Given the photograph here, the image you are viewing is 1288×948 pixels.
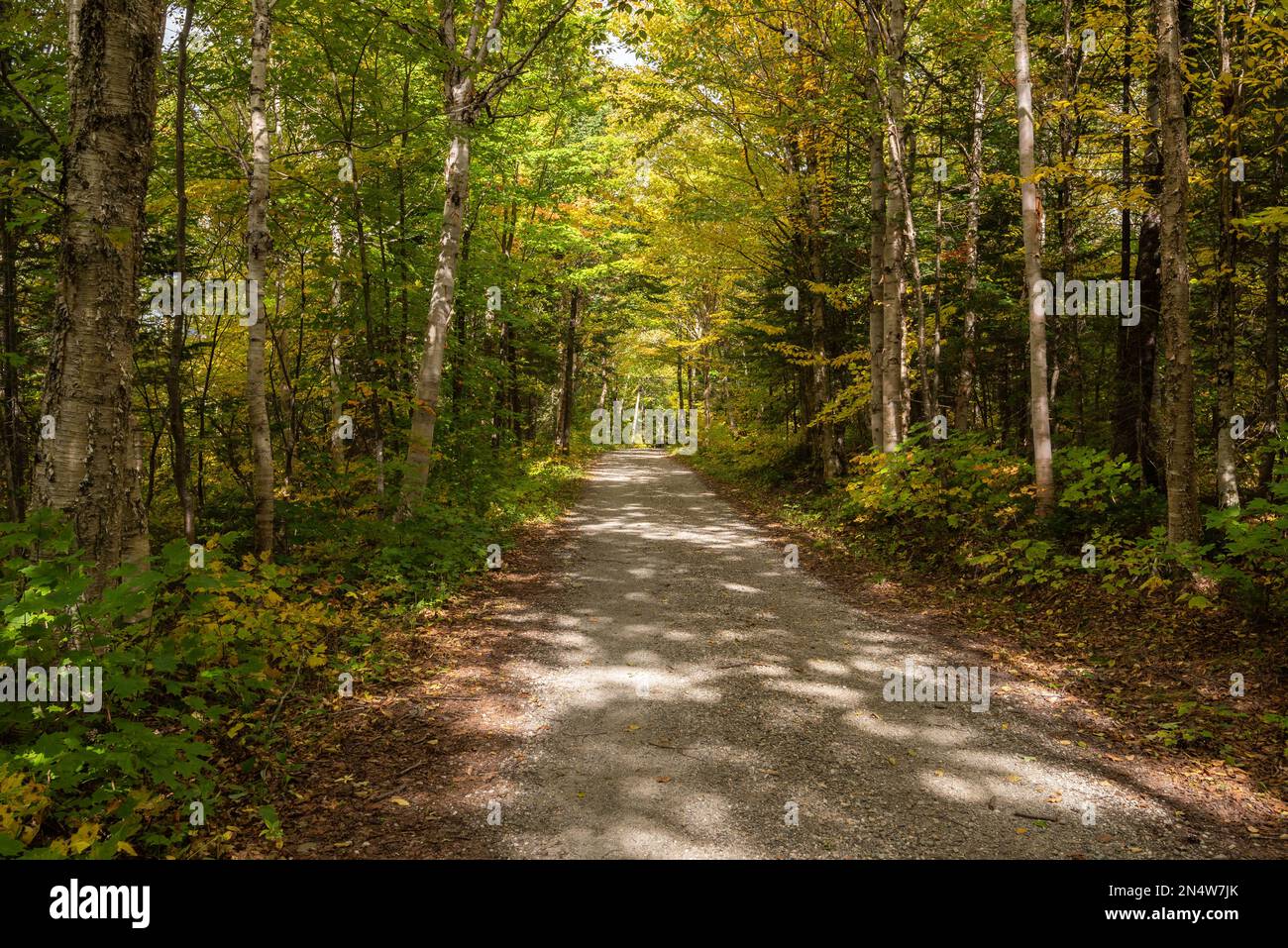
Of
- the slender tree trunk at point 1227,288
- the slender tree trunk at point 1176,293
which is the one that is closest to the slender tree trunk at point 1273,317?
the slender tree trunk at point 1227,288

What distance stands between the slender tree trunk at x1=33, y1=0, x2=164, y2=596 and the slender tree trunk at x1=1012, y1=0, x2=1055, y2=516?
31.8 feet

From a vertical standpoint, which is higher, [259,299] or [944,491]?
[259,299]

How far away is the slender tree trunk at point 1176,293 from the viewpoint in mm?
6875

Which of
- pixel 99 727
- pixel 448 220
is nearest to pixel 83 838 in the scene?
pixel 99 727

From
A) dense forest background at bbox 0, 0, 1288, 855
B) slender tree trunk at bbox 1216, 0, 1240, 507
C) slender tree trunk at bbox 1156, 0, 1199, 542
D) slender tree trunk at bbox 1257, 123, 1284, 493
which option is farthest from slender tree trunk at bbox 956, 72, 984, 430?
slender tree trunk at bbox 1156, 0, 1199, 542

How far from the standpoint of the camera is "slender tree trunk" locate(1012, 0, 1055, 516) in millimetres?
8883

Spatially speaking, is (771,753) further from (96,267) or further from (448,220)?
(448,220)

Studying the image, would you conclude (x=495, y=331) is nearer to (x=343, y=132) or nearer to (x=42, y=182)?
(x=343, y=132)

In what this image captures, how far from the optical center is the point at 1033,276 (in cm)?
905

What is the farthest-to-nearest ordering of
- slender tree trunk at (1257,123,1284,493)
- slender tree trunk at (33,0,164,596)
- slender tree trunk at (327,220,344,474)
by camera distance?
slender tree trunk at (327,220,344,474)
slender tree trunk at (1257,123,1284,493)
slender tree trunk at (33,0,164,596)

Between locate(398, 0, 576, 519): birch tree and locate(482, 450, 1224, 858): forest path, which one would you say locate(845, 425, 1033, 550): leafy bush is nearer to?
locate(482, 450, 1224, 858): forest path

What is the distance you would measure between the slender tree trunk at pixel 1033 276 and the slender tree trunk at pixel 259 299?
9.55 meters

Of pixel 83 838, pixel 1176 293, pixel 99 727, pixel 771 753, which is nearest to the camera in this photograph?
pixel 83 838

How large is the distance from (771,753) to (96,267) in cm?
571
